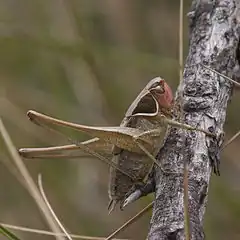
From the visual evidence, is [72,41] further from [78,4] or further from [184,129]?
[184,129]

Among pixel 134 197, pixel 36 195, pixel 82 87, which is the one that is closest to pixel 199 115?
pixel 134 197

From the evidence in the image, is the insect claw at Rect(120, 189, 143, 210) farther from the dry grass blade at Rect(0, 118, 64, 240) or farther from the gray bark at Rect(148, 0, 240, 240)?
the dry grass blade at Rect(0, 118, 64, 240)

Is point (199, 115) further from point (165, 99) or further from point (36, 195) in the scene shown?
point (36, 195)

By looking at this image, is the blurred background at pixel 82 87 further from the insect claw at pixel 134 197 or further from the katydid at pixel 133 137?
the insect claw at pixel 134 197

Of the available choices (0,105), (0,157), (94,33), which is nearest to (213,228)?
(0,157)

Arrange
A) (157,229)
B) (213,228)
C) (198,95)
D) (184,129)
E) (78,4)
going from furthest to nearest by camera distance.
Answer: (78,4)
(213,228)
(198,95)
(184,129)
(157,229)
